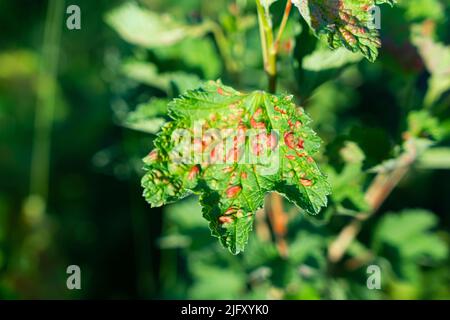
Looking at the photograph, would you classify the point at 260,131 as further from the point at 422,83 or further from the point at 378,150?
the point at 422,83

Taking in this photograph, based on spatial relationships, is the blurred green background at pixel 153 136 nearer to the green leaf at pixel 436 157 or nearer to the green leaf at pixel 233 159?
the green leaf at pixel 436 157

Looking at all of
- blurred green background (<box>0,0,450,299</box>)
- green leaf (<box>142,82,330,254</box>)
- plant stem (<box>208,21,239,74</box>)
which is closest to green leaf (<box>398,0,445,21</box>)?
blurred green background (<box>0,0,450,299</box>)

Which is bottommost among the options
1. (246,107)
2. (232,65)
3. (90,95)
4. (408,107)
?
(246,107)

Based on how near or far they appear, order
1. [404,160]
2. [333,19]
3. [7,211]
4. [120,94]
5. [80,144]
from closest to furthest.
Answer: [333,19] → [404,160] → [120,94] → [7,211] → [80,144]

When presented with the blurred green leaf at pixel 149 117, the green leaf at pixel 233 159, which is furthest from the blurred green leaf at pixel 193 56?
the green leaf at pixel 233 159

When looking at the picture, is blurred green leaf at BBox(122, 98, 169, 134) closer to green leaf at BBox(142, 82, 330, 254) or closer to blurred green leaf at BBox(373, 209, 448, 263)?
green leaf at BBox(142, 82, 330, 254)
